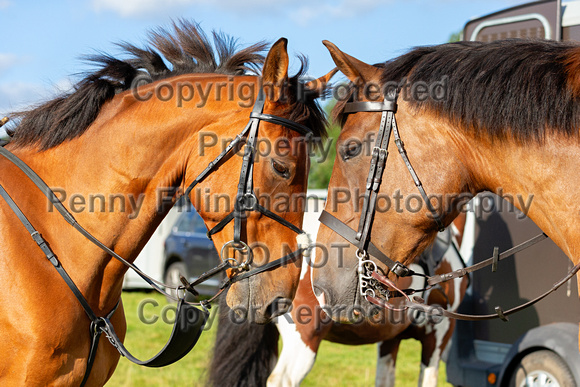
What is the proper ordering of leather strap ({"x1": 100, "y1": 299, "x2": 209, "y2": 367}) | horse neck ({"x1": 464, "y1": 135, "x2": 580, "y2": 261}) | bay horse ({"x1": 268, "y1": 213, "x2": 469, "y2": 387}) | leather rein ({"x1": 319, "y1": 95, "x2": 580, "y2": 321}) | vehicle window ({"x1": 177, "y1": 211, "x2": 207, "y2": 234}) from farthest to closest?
vehicle window ({"x1": 177, "y1": 211, "x2": 207, "y2": 234})
bay horse ({"x1": 268, "y1": 213, "x2": 469, "y2": 387})
leather strap ({"x1": 100, "y1": 299, "x2": 209, "y2": 367})
leather rein ({"x1": 319, "y1": 95, "x2": 580, "y2": 321})
horse neck ({"x1": 464, "y1": 135, "x2": 580, "y2": 261})

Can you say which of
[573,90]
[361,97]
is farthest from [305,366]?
[573,90]

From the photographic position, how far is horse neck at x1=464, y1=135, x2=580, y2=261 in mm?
2311

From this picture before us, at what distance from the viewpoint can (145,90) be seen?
2871 mm

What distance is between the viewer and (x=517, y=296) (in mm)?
5164

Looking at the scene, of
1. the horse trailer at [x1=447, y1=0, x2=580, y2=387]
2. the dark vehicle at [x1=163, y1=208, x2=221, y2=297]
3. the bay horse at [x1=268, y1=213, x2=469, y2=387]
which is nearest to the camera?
the bay horse at [x1=268, y1=213, x2=469, y2=387]

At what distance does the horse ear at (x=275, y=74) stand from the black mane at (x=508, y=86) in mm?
606

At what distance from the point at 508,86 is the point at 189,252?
11.4 m

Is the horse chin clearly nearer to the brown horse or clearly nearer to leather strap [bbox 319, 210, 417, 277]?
the brown horse

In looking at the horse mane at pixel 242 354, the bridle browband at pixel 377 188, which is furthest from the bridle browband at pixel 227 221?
the horse mane at pixel 242 354

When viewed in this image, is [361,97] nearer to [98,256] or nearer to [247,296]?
[247,296]

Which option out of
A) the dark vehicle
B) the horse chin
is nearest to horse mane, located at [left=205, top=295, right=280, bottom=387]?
the horse chin

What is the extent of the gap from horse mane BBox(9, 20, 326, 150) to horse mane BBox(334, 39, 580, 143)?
0.70m

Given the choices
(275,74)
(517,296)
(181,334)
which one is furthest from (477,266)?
(517,296)

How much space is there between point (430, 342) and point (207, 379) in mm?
2195
